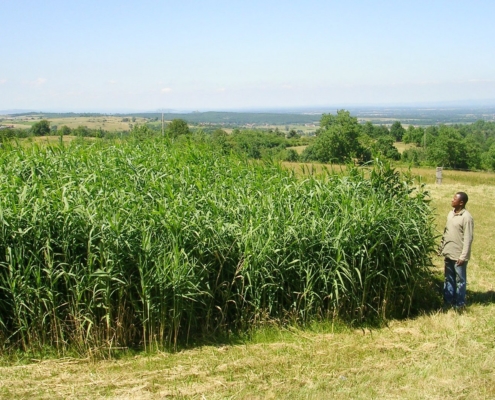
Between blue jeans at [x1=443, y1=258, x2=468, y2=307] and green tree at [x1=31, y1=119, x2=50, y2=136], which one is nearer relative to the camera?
blue jeans at [x1=443, y1=258, x2=468, y2=307]

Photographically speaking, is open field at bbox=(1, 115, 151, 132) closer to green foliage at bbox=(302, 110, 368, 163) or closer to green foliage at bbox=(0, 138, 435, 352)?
green foliage at bbox=(0, 138, 435, 352)

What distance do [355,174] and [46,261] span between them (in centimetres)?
474

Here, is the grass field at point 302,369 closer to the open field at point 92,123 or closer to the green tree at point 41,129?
the green tree at point 41,129

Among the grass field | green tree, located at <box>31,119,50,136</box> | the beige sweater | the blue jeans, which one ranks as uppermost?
green tree, located at <box>31,119,50,136</box>

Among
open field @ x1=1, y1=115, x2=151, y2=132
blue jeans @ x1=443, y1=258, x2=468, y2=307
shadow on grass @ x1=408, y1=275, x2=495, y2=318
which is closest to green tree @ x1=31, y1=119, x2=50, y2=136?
open field @ x1=1, y1=115, x2=151, y2=132

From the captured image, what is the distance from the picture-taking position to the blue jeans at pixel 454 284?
6.65m

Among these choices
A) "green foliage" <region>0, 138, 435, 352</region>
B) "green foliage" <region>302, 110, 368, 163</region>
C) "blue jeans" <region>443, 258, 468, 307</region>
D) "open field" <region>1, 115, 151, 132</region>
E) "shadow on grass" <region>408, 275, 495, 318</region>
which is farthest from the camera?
"green foliage" <region>302, 110, 368, 163</region>

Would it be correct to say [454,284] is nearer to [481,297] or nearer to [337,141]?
[481,297]

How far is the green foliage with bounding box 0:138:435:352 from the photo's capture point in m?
5.10

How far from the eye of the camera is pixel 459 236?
6.63 meters

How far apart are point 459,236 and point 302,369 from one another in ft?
10.3


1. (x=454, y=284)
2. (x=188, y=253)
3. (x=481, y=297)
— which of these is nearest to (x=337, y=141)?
(x=481, y=297)

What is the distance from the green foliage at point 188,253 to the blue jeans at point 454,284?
0.51 metres

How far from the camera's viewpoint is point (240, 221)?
19.8 ft
